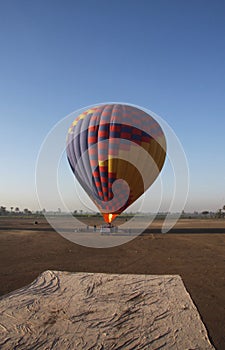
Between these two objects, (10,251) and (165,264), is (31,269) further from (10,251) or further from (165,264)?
(165,264)

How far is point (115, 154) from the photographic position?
64.4 feet

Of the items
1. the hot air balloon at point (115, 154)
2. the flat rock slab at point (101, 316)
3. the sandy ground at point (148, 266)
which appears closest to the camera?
the flat rock slab at point (101, 316)

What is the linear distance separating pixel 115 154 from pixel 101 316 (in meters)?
14.2

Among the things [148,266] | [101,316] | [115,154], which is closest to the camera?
[101,316]

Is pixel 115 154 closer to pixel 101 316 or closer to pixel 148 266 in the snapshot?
pixel 148 266

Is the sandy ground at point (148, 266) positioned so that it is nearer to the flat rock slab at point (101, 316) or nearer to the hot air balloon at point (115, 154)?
the flat rock slab at point (101, 316)

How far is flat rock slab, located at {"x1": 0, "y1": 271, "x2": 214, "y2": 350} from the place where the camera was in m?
5.48

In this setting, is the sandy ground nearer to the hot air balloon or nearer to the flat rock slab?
the flat rock slab

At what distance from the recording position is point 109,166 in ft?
64.8

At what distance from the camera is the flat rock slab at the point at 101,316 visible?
5.48m

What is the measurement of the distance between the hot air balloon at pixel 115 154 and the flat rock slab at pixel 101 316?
1109cm

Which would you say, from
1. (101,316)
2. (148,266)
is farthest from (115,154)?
(101,316)

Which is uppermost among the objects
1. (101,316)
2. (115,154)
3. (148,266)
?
(115,154)

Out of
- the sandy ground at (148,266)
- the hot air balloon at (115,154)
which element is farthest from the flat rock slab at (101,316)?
the hot air balloon at (115,154)
